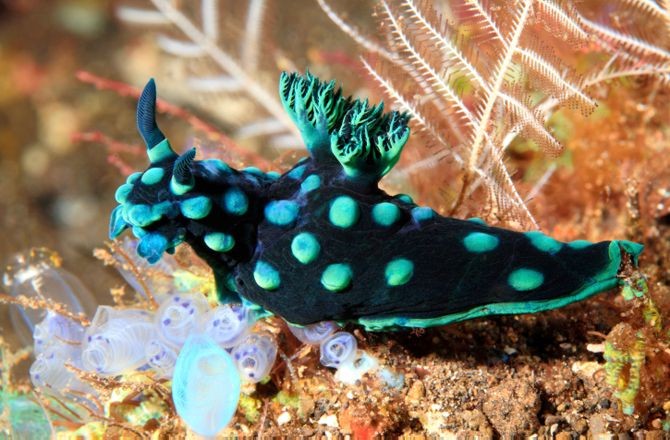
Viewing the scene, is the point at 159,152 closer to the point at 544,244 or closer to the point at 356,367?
the point at 356,367

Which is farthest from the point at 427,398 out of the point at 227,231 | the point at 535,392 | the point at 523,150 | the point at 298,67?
the point at 298,67

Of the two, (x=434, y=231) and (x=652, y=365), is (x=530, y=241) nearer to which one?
(x=434, y=231)

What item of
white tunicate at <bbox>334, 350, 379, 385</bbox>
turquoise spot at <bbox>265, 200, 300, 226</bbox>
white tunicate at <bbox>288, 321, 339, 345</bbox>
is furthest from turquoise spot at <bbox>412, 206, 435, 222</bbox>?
white tunicate at <bbox>334, 350, 379, 385</bbox>

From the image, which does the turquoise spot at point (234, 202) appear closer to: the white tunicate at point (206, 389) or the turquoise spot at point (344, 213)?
the turquoise spot at point (344, 213)

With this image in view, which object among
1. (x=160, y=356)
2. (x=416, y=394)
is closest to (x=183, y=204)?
(x=160, y=356)

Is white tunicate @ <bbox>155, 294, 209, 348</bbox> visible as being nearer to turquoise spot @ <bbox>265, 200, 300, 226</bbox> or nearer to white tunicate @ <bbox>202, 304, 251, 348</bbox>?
white tunicate @ <bbox>202, 304, 251, 348</bbox>

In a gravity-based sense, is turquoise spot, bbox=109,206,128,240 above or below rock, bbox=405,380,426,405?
above

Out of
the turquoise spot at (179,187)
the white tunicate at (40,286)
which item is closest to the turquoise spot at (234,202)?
the turquoise spot at (179,187)
